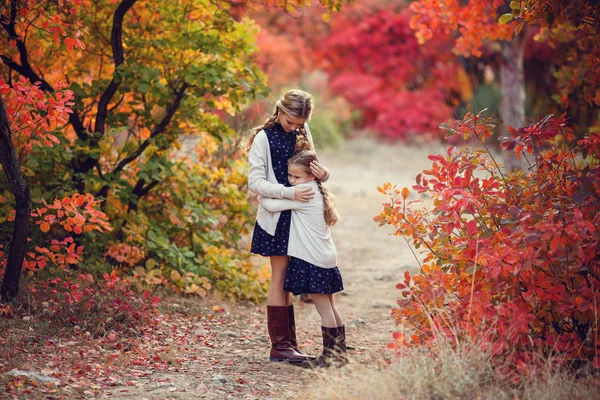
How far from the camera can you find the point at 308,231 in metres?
4.43

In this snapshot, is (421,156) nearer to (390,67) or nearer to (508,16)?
(390,67)

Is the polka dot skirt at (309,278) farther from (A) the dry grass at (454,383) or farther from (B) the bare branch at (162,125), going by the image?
(B) the bare branch at (162,125)

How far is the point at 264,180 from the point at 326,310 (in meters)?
0.91

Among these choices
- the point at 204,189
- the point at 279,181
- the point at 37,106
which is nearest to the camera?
the point at 279,181

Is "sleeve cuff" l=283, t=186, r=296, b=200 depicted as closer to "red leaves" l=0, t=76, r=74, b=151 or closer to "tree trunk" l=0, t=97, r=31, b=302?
"red leaves" l=0, t=76, r=74, b=151

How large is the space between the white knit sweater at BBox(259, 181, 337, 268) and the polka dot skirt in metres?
0.04

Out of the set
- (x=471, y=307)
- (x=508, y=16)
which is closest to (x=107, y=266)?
(x=471, y=307)

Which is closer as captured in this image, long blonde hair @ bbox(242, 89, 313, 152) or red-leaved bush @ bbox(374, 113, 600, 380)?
red-leaved bush @ bbox(374, 113, 600, 380)

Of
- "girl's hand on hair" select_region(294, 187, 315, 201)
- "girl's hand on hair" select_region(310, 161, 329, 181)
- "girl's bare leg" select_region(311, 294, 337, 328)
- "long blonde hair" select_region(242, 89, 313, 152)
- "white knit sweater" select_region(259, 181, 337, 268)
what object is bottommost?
"girl's bare leg" select_region(311, 294, 337, 328)

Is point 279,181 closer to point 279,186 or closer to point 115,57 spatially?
point 279,186

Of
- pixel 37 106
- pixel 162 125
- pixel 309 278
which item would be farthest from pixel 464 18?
pixel 37 106

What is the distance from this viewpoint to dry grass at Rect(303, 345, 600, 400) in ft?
11.1

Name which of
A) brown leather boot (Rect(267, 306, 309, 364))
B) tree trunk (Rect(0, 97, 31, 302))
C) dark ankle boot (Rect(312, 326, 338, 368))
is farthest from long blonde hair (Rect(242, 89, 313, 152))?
tree trunk (Rect(0, 97, 31, 302))

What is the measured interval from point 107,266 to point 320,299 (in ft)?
6.72
